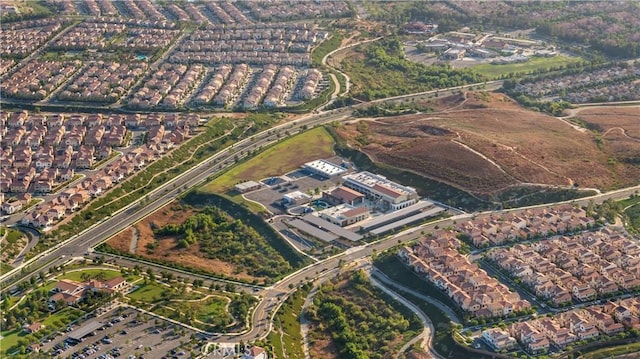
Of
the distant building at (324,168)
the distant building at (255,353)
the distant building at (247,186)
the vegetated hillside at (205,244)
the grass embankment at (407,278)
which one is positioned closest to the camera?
the distant building at (255,353)

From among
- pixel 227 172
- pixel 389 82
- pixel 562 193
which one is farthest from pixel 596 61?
pixel 227 172

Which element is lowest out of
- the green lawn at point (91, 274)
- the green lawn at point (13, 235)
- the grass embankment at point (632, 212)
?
the grass embankment at point (632, 212)

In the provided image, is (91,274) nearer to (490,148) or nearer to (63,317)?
(63,317)

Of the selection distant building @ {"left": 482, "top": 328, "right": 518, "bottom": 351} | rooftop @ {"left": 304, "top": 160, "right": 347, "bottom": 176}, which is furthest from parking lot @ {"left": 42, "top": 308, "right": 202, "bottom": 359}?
rooftop @ {"left": 304, "top": 160, "right": 347, "bottom": 176}

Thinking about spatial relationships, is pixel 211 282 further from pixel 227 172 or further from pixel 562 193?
pixel 562 193

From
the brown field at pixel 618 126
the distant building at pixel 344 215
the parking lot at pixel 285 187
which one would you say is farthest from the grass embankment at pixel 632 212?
the parking lot at pixel 285 187

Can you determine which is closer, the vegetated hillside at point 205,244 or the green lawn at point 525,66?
the vegetated hillside at point 205,244

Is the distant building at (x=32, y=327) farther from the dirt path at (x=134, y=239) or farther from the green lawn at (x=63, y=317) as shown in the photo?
the dirt path at (x=134, y=239)
